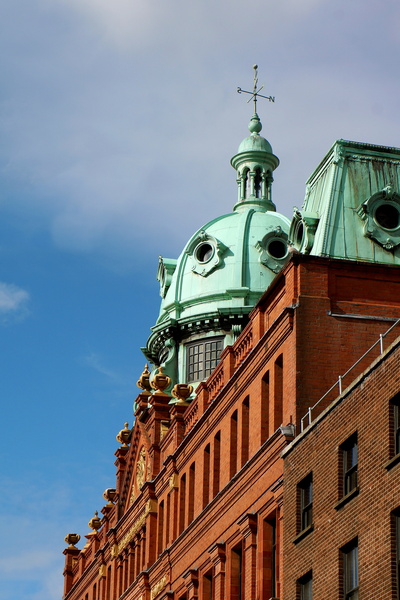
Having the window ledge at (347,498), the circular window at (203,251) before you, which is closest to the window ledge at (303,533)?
the window ledge at (347,498)

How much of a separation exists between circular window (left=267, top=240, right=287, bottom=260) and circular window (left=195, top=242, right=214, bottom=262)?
151 inches

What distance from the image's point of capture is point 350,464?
135ft

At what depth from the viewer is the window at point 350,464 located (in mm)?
40688

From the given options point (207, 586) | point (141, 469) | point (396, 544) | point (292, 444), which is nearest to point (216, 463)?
point (207, 586)

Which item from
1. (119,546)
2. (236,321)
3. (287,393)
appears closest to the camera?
(287,393)

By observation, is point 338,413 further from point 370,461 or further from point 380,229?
point 380,229

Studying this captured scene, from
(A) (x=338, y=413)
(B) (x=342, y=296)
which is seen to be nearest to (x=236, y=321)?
(B) (x=342, y=296)

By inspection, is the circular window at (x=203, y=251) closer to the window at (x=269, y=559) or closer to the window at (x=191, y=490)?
the window at (x=191, y=490)

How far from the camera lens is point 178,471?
65.4 m

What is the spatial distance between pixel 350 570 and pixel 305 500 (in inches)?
199

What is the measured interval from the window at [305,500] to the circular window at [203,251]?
47673mm

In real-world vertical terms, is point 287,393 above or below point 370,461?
above

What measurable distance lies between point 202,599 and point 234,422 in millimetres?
7132

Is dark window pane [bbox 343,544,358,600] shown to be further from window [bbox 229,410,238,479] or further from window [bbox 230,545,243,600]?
window [bbox 229,410,238,479]
